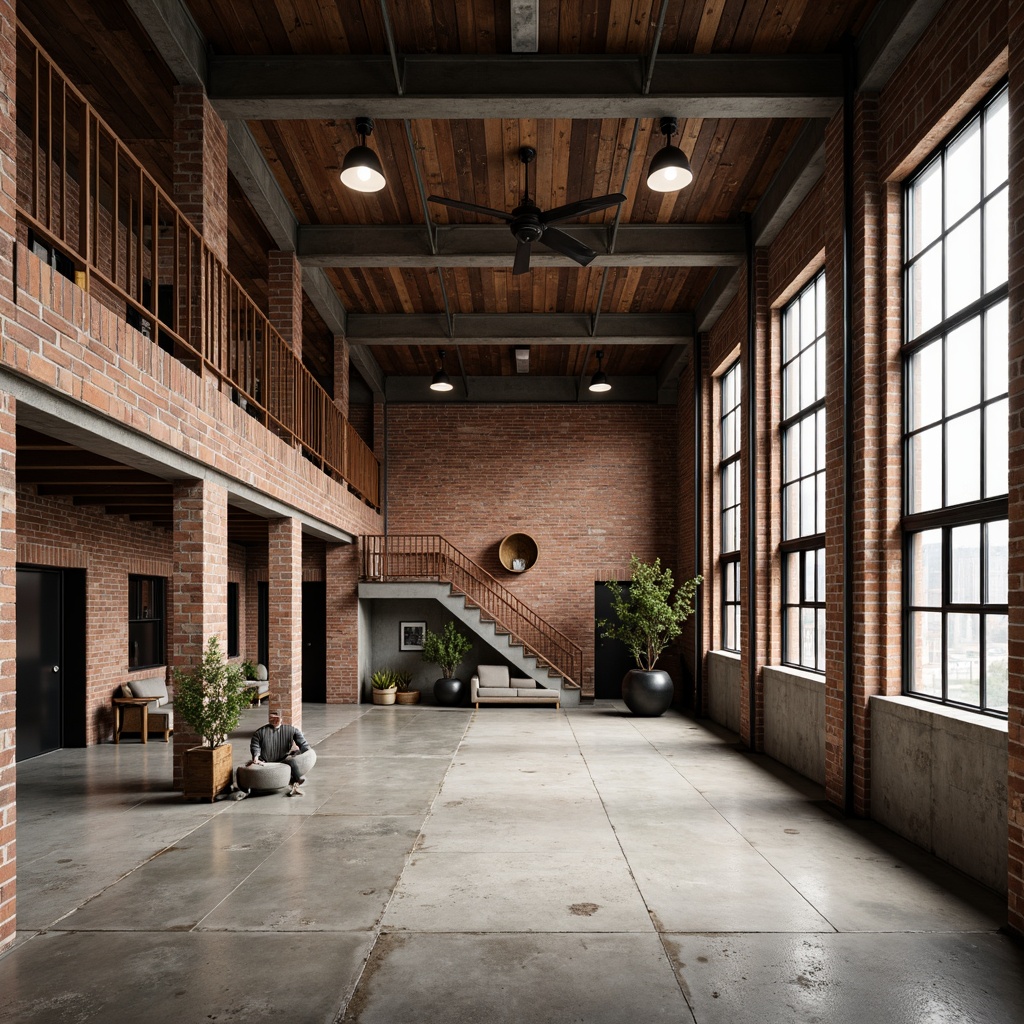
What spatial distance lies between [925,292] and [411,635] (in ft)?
39.7

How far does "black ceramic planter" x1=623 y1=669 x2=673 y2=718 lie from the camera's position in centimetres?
1378

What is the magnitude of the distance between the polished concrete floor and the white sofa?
261 inches

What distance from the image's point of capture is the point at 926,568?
673cm

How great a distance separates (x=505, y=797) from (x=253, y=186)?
6.93m

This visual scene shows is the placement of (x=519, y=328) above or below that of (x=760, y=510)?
above

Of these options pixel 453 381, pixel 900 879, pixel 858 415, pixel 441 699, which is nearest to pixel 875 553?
pixel 858 415

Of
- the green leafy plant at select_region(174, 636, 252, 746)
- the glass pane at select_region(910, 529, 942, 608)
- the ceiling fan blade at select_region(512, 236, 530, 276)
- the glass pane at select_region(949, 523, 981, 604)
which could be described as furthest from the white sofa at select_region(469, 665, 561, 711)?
the glass pane at select_region(949, 523, 981, 604)

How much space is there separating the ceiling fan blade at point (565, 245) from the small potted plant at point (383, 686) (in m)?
9.54

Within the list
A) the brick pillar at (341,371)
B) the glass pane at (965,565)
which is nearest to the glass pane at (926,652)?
the glass pane at (965,565)

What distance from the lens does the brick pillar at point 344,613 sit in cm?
1539

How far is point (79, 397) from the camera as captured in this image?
4820 mm

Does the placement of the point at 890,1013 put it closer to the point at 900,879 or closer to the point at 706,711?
the point at 900,879

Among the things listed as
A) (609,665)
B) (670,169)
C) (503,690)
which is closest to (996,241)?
(670,169)

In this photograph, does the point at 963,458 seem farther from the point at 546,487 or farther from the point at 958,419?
the point at 546,487
